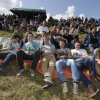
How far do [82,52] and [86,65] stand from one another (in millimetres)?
1288

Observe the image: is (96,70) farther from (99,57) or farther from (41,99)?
(41,99)

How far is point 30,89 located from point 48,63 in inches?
61.6

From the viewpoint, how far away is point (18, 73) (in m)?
8.27

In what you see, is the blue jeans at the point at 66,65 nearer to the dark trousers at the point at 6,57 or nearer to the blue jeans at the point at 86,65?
the blue jeans at the point at 86,65

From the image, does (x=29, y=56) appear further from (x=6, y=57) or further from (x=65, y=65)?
(x=65, y=65)

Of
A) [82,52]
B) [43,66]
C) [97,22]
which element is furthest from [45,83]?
[97,22]

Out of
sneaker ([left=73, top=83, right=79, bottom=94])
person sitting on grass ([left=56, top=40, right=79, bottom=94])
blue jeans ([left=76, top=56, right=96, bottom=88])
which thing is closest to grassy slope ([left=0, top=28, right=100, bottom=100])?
sneaker ([left=73, top=83, right=79, bottom=94])

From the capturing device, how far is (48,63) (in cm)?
852

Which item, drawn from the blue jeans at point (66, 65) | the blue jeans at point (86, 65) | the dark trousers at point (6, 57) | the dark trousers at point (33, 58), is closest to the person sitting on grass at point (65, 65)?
the blue jeans at point (66, 65)

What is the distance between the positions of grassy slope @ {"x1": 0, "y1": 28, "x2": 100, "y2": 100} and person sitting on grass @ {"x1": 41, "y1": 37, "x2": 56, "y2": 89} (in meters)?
0.36

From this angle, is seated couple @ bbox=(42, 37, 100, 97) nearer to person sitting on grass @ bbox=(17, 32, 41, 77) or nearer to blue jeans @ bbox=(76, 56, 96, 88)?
blue jeans @ bbox=(76, 56, 96, 88)

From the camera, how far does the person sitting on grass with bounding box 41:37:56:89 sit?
745 cm

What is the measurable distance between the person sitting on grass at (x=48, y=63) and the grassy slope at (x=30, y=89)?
36 cm

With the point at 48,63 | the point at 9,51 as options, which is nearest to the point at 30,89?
the point at 48,63
